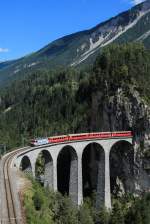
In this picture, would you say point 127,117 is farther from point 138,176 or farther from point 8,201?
point 8,201

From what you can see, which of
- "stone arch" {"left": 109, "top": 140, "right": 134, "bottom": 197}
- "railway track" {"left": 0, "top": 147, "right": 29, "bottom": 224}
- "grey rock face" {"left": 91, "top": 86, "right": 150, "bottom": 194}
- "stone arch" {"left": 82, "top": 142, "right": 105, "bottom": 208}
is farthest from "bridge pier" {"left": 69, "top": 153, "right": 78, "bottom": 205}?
"grey rock face" {"left": 91, "top": 86, "right": 150, "bottom": 194}

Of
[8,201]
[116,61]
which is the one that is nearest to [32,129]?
[116,61]

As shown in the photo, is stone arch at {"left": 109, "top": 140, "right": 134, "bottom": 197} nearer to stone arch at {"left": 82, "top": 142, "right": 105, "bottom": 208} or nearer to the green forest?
stone arch at {"left": 82, "top": 142, "right": 105, "bottom": 208}

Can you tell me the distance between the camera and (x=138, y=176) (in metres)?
104

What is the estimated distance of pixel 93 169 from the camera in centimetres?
10969

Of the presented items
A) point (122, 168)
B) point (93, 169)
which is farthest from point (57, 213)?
point (93, 169)

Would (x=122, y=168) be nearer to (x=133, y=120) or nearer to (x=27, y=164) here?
(x=133, y=120)

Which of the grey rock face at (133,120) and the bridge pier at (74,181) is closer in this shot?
the bridge pier at (74,181)

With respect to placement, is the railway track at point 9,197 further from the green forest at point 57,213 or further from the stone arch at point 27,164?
the stone arch at point 27,164

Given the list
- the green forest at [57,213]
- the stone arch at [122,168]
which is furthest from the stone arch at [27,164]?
the stone arch at [122,168]

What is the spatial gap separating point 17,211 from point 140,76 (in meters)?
76.0

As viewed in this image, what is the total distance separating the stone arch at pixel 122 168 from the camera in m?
104

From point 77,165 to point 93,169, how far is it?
22.0 meters

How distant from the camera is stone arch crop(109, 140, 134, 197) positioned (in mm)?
104500
